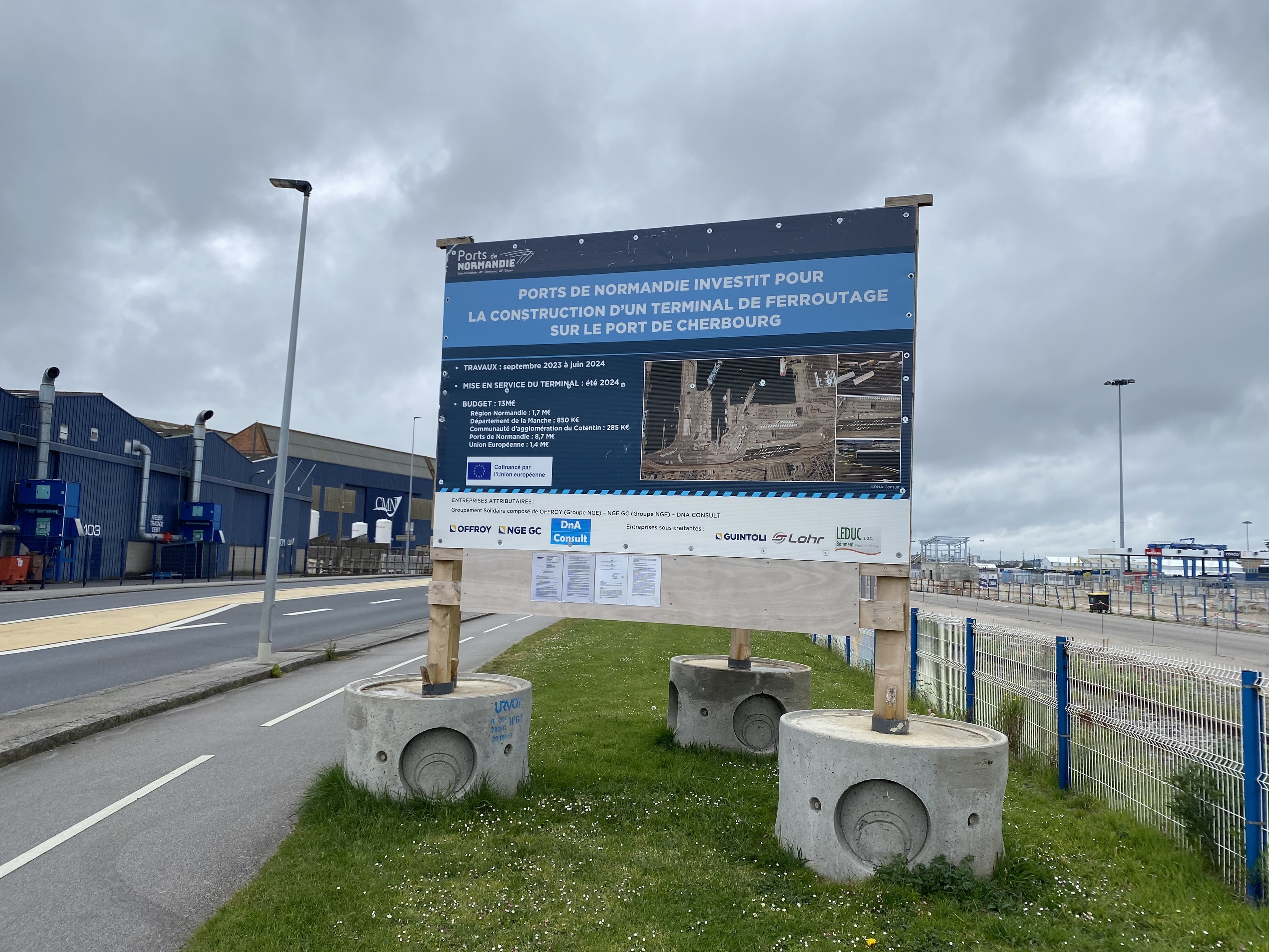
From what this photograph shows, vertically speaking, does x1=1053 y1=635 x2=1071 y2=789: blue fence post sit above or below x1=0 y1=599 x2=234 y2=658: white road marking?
above

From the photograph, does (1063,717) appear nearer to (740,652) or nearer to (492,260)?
(740,652)

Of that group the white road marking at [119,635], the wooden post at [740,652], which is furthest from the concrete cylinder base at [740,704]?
the white road marking at [119,635]

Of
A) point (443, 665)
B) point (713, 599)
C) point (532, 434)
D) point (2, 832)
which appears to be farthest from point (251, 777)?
point (713, 599)

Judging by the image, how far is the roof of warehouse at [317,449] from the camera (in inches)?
2936

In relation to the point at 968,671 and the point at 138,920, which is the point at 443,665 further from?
the point at 968,671

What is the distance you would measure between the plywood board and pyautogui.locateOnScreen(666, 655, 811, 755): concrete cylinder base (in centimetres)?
212

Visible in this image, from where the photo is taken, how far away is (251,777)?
7332 mm

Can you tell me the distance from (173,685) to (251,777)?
535 centimetres

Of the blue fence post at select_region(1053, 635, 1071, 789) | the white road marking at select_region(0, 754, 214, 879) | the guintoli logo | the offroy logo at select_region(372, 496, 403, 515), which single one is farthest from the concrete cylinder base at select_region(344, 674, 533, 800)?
the offroy logo at select_region(372, 496, 403, 515)

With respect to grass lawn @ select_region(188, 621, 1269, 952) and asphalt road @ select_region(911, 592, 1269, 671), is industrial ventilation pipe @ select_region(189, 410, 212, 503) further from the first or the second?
grass lawn @ select_region(188, 621, 1269, 952)

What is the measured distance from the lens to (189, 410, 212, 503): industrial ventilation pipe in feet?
155

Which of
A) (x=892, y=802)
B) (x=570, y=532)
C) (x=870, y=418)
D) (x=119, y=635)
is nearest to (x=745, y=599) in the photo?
(x=570, y=532)

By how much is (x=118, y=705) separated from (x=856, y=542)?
900 cm

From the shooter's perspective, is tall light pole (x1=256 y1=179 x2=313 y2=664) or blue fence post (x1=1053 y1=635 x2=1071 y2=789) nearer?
blue fence post (x1=1053 y1=635 x2=1071 y2=789)
